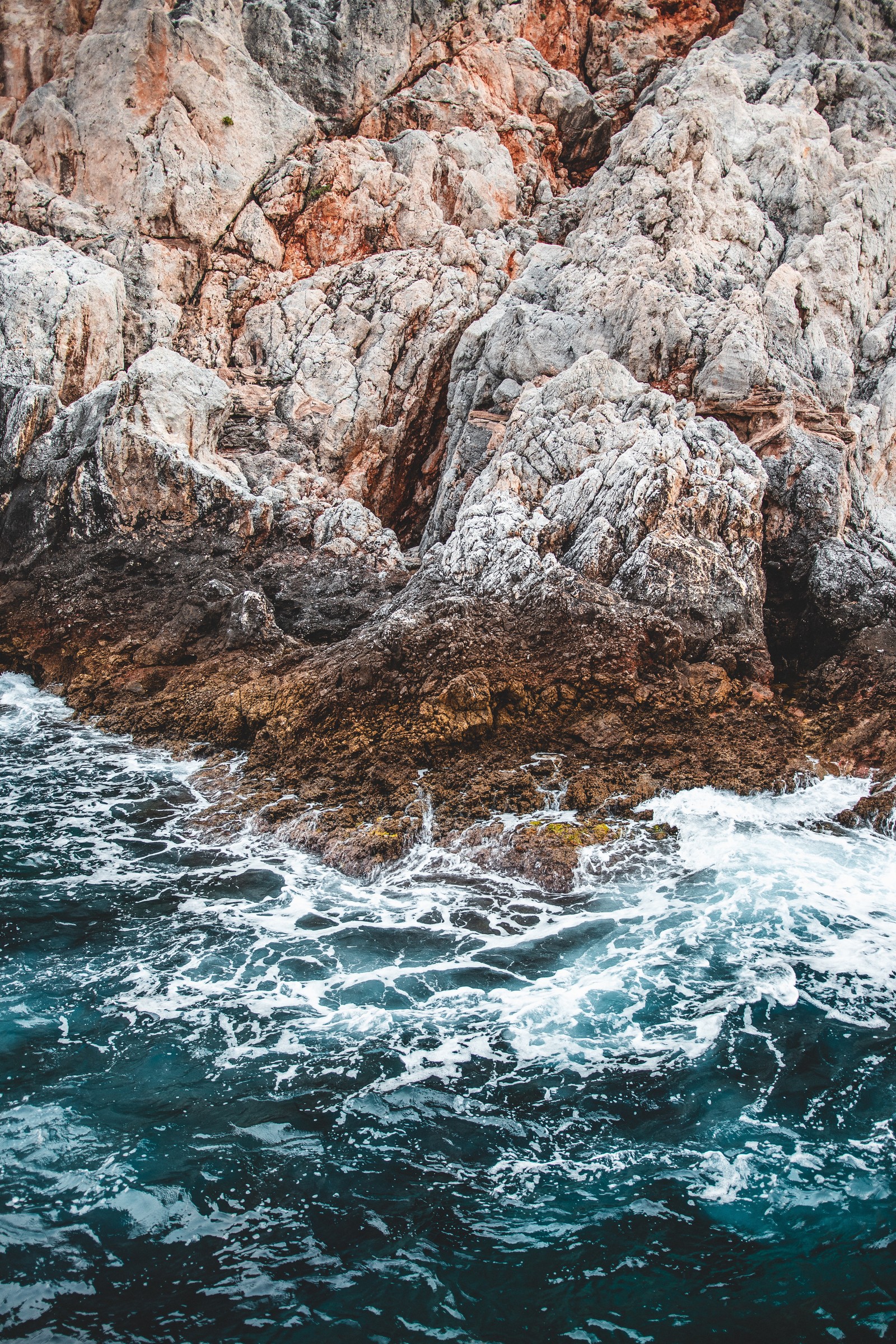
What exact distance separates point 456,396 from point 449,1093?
69.0 ft

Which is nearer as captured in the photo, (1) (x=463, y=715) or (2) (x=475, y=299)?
(1) (x=463, y=715)

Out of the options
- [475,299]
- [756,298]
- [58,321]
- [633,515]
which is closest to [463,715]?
[633,515]

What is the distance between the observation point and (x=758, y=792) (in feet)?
40.0

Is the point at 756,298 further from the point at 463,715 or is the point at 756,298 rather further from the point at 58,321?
the point at 58,321

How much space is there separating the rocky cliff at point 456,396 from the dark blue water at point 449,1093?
56.5 inches

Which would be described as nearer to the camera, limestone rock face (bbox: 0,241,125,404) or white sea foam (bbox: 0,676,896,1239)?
white sea foam (bbox: 0,676,896,1239)

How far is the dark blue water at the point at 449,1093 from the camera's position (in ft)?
17.2

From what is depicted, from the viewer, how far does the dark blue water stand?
5.24m

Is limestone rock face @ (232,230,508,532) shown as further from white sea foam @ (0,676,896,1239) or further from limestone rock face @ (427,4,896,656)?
white sea foam @ (0,676,896,1239)

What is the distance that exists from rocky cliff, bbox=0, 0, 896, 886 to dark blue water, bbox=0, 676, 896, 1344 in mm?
1435

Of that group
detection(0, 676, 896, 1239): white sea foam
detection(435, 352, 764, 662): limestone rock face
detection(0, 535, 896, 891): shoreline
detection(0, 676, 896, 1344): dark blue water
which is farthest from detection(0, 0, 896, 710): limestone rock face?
detection(0, 676, 896, 1344): dark blue water

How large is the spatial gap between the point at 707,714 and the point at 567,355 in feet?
39.6

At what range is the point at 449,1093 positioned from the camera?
23.4 feet

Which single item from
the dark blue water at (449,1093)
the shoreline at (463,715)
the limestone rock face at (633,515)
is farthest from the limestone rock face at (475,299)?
the dark blue water at (449,1093)
